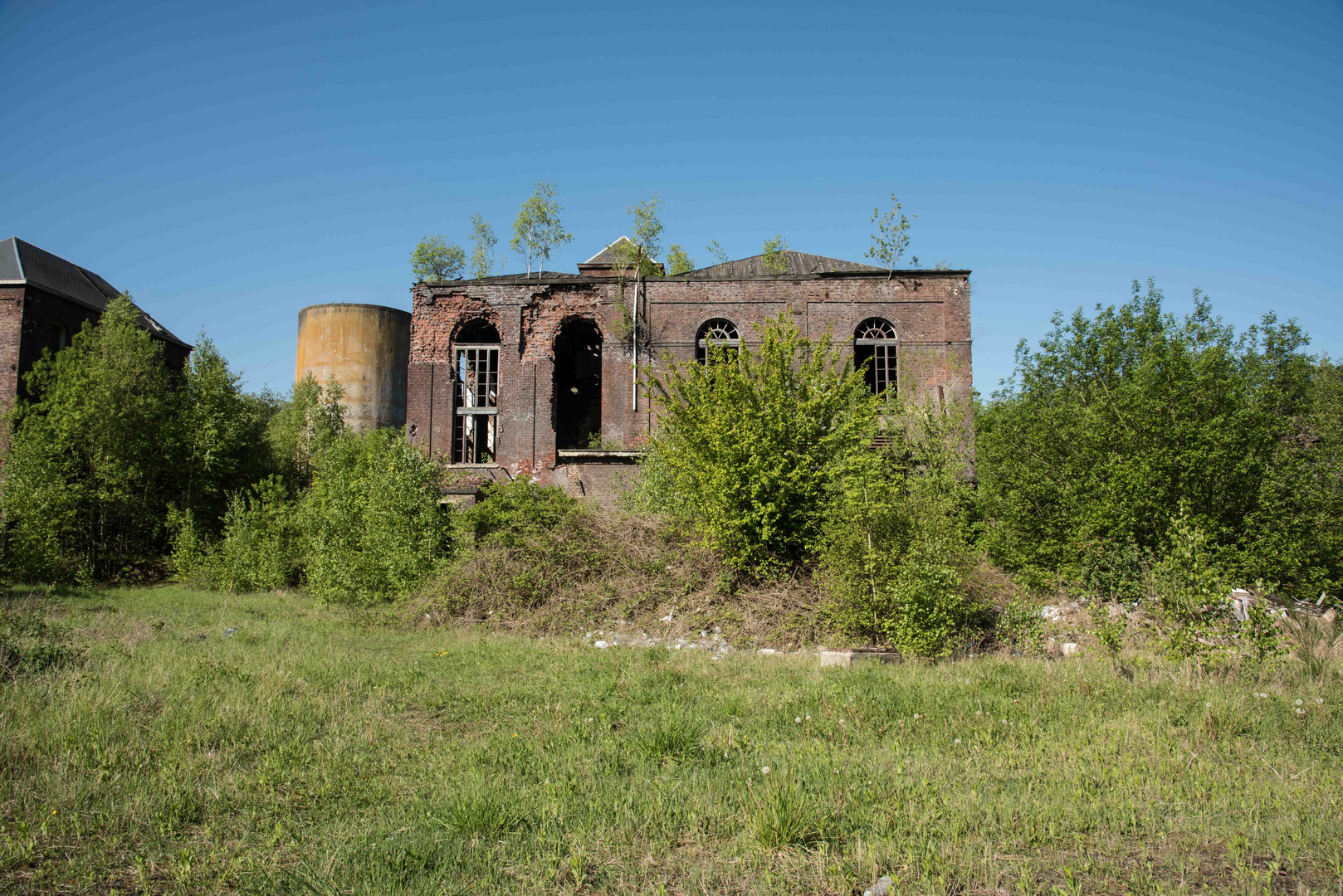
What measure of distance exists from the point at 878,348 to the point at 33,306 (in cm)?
3018

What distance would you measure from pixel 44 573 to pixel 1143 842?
2545cm

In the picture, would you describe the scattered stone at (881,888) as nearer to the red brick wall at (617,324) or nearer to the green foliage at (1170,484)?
the green foliage at (1170,484)

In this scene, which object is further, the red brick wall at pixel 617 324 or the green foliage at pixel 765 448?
the red brick wall at pixel 617 324

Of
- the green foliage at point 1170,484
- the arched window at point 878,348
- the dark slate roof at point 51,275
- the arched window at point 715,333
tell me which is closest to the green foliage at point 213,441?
the dark slate roof at point 51,275

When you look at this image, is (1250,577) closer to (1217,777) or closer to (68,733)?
(1217,777)

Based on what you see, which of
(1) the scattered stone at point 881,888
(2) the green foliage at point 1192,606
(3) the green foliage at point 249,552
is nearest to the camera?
(1) the scattered stone at point 881,888

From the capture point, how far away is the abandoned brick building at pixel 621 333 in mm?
23391

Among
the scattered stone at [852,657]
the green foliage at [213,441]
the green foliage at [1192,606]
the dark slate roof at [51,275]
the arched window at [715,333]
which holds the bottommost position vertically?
the scattered stone at [852,657]

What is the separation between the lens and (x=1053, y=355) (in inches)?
1369

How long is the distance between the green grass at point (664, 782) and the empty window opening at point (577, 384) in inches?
866

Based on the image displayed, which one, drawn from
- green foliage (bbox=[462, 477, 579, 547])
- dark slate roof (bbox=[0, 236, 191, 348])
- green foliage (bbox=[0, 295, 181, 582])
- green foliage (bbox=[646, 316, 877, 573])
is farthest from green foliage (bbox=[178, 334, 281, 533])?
green foliage (bbox=[646, 316, 877, 573])

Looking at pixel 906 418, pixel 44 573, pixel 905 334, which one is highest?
pixel 905 334

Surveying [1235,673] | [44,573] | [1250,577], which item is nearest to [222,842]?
[1235,673]

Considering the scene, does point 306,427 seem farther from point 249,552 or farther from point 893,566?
point 893,566
